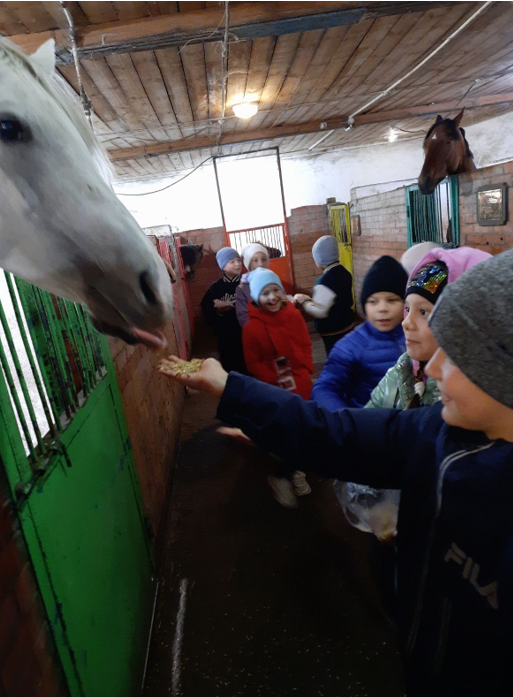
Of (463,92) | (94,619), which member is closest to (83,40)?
(94,619)

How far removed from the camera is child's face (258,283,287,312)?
2.99m

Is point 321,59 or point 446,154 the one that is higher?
point 321,59

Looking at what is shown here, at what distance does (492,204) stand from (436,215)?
1.30m

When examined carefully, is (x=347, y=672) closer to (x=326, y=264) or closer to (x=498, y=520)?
(x=498, y=520)

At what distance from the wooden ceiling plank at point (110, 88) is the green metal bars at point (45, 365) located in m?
2.95

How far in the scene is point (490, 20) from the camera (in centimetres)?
371

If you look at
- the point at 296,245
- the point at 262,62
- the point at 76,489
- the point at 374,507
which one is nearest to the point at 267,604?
the point at 374,507

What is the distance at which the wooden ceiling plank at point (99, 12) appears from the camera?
2.54 m

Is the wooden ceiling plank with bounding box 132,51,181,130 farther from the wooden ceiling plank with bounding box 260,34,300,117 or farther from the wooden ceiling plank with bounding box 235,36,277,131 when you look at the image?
the wooden ceiling plank with bounding box 260,34,300,117

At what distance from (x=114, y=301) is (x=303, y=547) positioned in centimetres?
240

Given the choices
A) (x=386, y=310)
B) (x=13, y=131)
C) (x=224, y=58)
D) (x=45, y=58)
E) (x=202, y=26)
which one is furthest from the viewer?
(x=224, y=58)

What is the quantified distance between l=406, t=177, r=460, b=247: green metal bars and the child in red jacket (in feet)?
8.81

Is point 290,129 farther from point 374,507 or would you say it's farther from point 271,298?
point 374,507

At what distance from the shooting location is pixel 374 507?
67.8 inches
